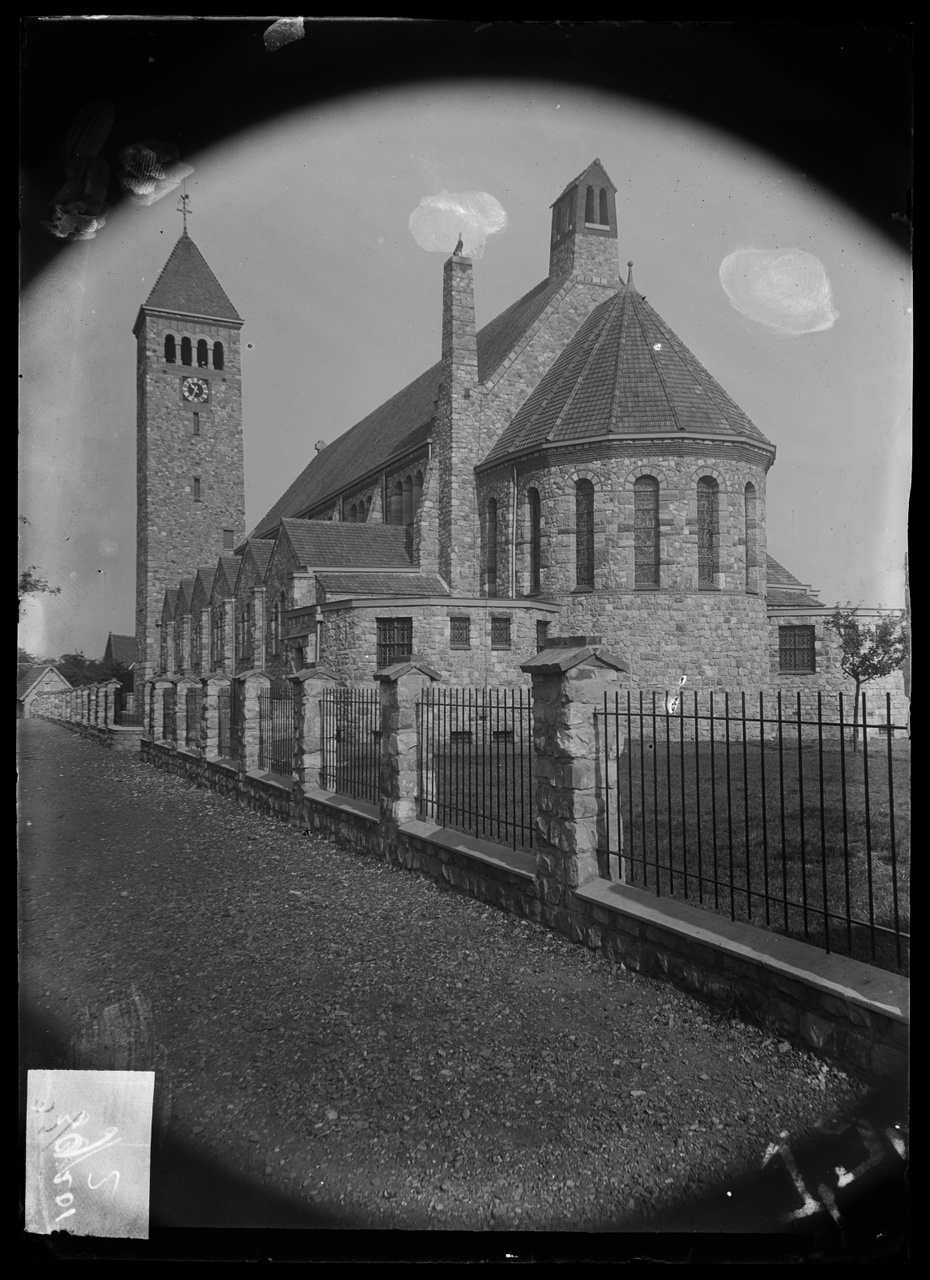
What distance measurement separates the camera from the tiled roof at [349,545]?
91.6 feet

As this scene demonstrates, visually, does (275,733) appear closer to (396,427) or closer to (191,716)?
(191,716)

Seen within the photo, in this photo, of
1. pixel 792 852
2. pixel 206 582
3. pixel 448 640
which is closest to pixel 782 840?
pixel 792 852

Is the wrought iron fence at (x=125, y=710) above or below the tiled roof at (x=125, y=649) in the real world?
below

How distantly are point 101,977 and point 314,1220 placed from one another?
2669 millimetres

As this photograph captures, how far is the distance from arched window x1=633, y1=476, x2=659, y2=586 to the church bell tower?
68.9ft

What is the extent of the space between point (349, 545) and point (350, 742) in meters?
19.0

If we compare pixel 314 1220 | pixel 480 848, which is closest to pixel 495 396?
pixel 480 848

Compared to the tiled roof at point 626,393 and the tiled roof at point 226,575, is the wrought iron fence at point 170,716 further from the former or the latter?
the tiled roof at point 226,575

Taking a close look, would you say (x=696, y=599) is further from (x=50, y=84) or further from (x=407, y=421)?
(x=50, y=84)

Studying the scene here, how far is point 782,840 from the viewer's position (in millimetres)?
4355

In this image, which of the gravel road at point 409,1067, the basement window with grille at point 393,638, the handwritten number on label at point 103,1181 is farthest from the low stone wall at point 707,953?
the basement window with grille at point 393,638

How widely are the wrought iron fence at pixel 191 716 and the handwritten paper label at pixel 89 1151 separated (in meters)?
14.7

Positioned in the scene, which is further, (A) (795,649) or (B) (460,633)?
(A) (795,649)

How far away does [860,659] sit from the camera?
20125 millimetres
